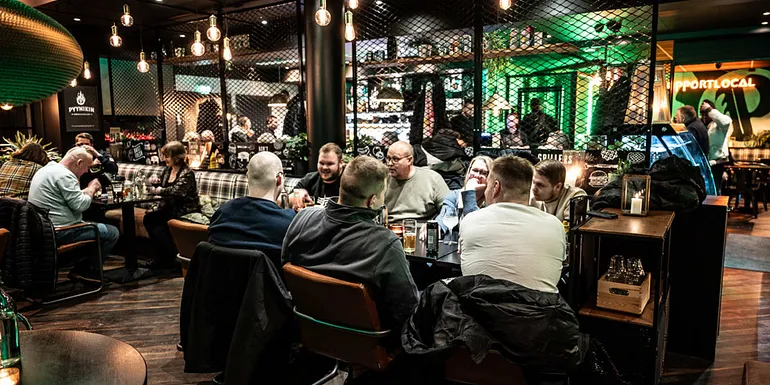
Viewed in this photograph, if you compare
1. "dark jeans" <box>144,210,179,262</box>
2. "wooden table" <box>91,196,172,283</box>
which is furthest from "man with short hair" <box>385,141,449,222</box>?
"dark jeans" <box>144,210,179,262</box>

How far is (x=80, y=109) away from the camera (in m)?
9.39

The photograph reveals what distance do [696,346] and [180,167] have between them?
514 cm

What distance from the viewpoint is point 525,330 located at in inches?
76.7

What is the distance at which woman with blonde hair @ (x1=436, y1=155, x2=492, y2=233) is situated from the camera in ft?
10.9

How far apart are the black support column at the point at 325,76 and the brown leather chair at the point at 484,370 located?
3831 mm

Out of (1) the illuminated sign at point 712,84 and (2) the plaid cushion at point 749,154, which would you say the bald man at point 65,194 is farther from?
(1) the illuminated sign at point 712,84

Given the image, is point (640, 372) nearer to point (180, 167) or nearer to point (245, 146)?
point (180, 167)

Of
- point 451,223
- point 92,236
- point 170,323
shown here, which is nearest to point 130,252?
point 92,236

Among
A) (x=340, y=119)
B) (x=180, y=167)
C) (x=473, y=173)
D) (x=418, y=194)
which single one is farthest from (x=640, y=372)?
(x=180, y=167)

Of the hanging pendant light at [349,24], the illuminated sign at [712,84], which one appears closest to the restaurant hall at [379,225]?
the hanging pendant light at [349,24]

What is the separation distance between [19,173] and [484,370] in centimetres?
521

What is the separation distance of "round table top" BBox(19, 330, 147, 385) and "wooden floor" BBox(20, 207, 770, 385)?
1475mm

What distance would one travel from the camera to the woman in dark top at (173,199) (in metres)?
5.70

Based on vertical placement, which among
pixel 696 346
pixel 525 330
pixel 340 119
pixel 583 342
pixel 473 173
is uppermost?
pixel 340 119
